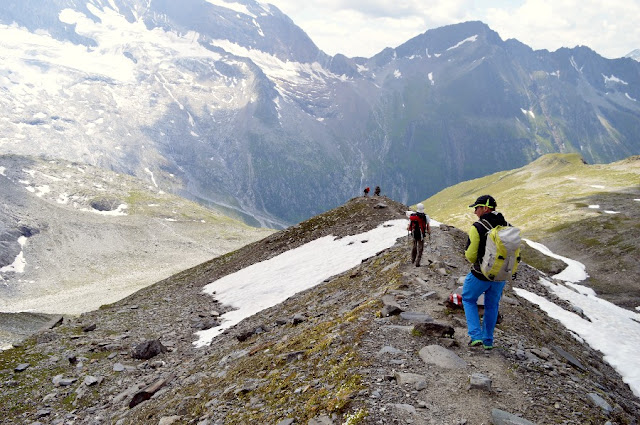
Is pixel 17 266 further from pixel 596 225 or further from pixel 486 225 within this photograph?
pixel 596 225

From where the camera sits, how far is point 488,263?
12.2 metres

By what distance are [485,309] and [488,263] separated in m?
1.64

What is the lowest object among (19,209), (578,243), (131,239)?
(578,243)

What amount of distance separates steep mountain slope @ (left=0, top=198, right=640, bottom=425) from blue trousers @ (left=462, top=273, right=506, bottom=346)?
0.54m

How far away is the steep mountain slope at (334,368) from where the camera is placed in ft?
34.1

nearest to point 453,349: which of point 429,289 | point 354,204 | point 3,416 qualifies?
point 429,289

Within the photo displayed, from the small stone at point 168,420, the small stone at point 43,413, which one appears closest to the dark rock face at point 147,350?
the small stone at point 43,413

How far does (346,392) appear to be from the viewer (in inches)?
411

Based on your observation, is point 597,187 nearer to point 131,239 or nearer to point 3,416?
point 131,239

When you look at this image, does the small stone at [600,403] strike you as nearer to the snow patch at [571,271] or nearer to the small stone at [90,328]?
the small stone at [90,328]

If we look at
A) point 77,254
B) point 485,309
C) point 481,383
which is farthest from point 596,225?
point 77,254

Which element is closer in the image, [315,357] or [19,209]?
[315,357]

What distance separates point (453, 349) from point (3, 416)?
19.9 m

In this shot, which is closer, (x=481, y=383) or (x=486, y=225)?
(x=481, y=383)
